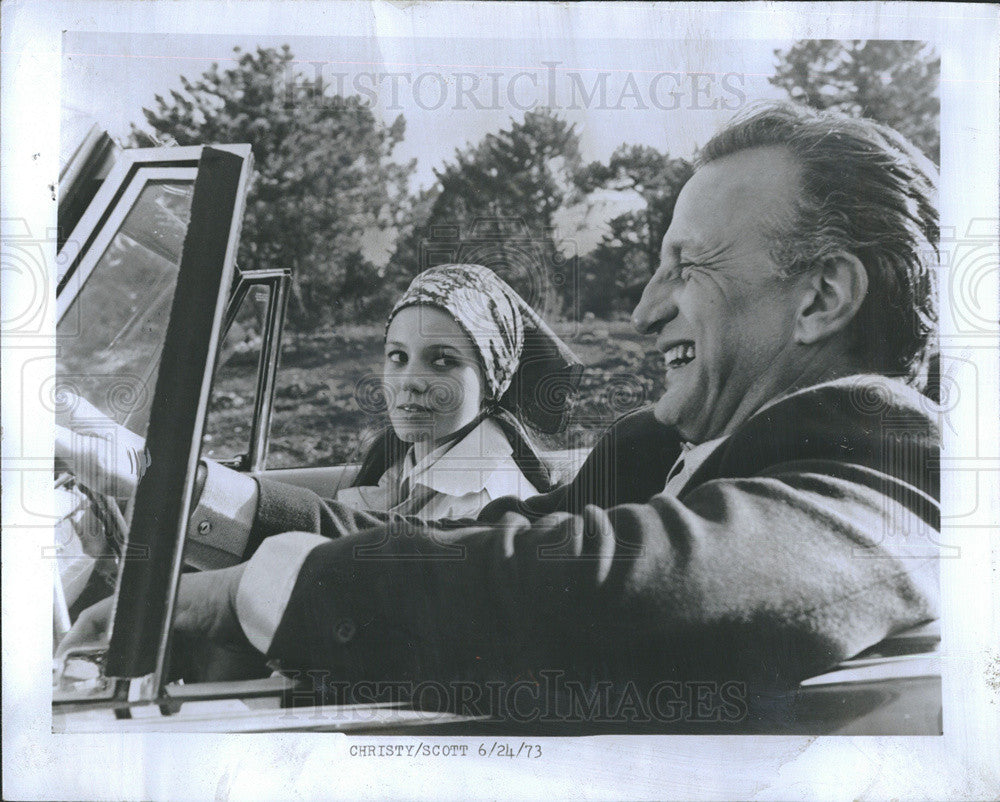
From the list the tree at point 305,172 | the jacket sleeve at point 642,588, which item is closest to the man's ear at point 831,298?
the jacket sleeve at point 642,588

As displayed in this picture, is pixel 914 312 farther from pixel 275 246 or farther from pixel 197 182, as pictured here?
pixel 197 182

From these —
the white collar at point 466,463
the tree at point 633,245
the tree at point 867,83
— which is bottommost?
the white collar at point 466,463

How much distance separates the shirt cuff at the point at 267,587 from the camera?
10.4 ft

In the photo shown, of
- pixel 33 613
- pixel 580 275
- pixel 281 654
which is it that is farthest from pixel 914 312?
pixel 33 613

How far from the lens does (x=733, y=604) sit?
9.98 ft

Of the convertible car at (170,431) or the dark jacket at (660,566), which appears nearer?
the dark jacket at (660,566)

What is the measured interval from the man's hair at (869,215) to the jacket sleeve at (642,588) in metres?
0.53

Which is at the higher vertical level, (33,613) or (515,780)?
(33,613)

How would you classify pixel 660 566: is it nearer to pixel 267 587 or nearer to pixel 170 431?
pixel 267 587

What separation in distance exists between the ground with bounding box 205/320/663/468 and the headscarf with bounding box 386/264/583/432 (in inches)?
2.4

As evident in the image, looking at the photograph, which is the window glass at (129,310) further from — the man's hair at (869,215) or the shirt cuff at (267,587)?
the man's hair at (869,215)

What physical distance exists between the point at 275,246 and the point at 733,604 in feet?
6.89

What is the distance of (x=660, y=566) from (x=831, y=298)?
3.77 feet

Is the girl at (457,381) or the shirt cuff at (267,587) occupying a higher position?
the girl at (457,381)
